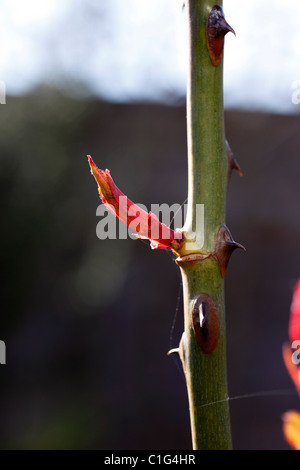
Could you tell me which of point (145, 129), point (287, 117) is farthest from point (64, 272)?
point (287, 117)

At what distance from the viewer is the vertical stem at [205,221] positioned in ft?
1.23

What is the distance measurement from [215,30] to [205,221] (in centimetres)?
13

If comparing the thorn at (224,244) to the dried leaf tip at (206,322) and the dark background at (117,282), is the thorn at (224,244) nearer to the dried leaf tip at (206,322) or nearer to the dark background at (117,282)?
the dried leaf tip at (206,322)

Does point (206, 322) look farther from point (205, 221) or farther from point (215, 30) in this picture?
point (215, 30)

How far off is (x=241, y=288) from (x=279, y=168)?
1089 mm

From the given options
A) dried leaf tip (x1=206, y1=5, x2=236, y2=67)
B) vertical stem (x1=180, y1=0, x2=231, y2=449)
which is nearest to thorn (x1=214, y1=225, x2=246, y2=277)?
vertical stem (x1=180, y1=0, x2=231, y2=449)

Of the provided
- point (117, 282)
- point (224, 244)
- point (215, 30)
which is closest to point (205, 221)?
point (224, 244)

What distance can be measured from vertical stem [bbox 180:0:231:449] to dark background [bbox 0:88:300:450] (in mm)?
1798

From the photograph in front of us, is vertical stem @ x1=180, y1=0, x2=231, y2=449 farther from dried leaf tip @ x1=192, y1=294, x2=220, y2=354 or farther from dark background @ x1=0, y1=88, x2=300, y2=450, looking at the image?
dark background @ x1=0, y1=88, x2=300, y2=450

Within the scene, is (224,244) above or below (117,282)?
below

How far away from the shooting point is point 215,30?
38 cm

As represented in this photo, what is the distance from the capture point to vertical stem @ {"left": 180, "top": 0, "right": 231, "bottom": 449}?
374mm

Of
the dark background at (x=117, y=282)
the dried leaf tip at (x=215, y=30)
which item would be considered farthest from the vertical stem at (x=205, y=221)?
the dark background at (x=117, y=282)

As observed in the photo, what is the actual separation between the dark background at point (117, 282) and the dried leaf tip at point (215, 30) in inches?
73.3
